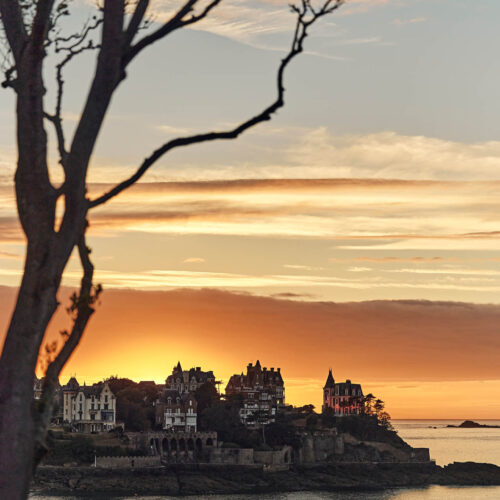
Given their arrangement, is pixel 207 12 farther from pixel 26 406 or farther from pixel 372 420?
pixel 372 420

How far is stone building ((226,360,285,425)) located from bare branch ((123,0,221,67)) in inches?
4211

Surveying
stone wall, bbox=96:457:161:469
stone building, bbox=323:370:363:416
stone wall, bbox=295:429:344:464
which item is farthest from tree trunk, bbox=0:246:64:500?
stone building, bbox=323:370:363:416

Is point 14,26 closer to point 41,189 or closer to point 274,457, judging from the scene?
point 41,189

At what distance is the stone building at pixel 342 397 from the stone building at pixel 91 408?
46.5 metres

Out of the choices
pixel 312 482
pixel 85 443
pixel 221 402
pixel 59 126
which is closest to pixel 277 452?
pixel 312 482

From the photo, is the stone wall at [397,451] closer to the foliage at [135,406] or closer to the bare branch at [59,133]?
the foliage at [135,406]

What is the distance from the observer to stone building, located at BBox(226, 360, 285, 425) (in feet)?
382

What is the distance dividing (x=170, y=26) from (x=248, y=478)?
9269 cm

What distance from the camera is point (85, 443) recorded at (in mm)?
91875

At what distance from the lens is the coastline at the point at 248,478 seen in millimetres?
88250

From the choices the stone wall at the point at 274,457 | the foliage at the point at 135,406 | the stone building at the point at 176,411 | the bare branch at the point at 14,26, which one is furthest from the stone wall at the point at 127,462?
the bare branch at the point at 14,26

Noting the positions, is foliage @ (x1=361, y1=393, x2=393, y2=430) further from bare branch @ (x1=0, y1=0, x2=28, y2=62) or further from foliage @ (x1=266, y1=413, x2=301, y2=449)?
bare branch @ (x1=0, y1=0, x2=28, y2=62)

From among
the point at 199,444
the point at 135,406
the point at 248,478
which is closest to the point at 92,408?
the point at 135,406

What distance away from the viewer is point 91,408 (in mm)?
105000
